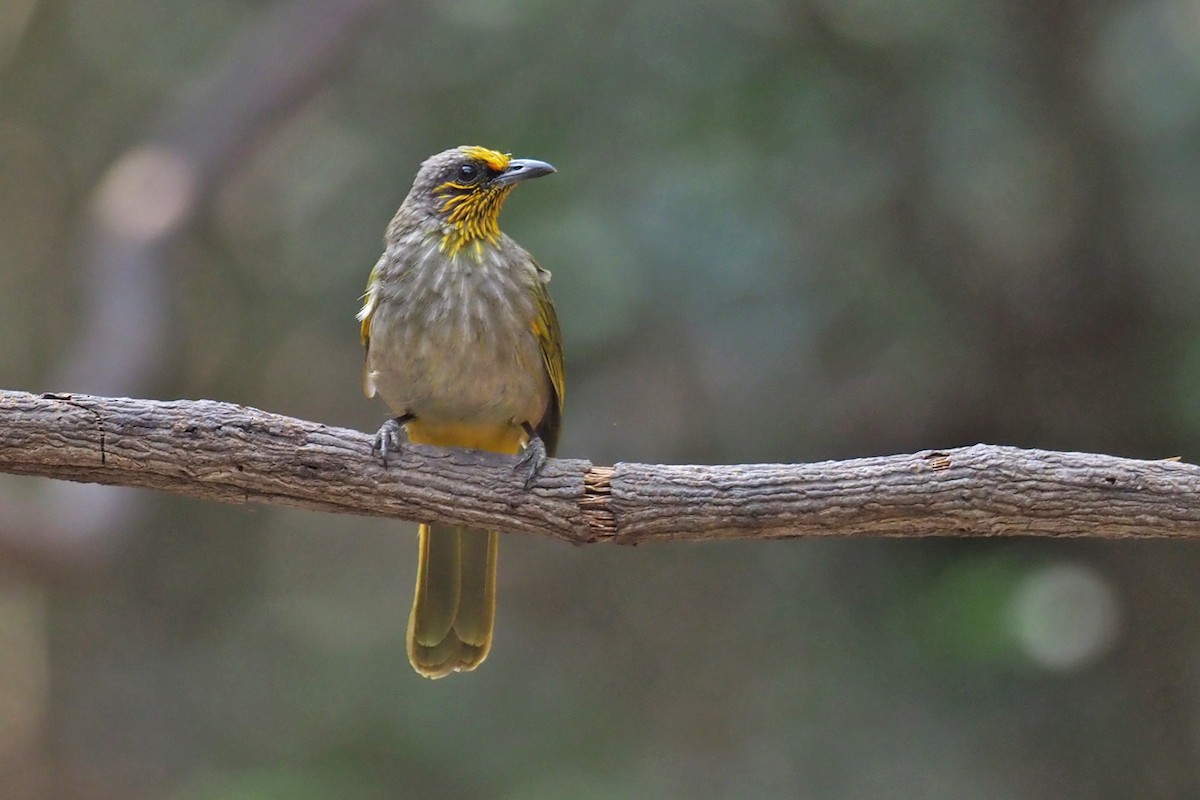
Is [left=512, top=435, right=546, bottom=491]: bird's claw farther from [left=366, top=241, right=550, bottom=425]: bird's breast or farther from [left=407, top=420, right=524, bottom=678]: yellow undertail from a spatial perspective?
[left=407, top=420, right=524, bottom=678]: yellow undertail

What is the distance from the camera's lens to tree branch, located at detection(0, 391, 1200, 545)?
10.8 ft

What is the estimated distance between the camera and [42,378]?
898cm

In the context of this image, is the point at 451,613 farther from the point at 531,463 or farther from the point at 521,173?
the point at 521,173

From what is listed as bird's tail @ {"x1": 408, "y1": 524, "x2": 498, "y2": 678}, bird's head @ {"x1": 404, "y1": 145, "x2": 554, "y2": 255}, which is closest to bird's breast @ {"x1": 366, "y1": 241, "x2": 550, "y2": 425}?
bird's head @ {"x1": 404, "y1": 145, "x2": 554, "y2": 255}

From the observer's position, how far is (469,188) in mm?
4523

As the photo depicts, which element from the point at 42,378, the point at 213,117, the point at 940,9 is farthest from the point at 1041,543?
the point at 42,378

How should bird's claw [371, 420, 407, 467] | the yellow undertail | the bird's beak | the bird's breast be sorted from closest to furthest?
1. bird's claw [371, 420, 407, 467]
2. the bird's breast
3. the yellow undertail
4. the bird's beak

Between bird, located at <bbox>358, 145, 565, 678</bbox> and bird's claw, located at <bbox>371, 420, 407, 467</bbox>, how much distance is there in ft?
1.32

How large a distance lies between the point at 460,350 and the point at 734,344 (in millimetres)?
2114

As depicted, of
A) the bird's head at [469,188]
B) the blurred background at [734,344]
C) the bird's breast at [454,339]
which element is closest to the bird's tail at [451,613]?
the bird's breast at [454,339]

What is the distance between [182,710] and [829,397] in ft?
16.9

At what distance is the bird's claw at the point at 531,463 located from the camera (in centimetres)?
361

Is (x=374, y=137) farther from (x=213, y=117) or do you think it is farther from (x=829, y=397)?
(x=829, y=397)

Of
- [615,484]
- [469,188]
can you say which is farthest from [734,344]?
[615,484]
